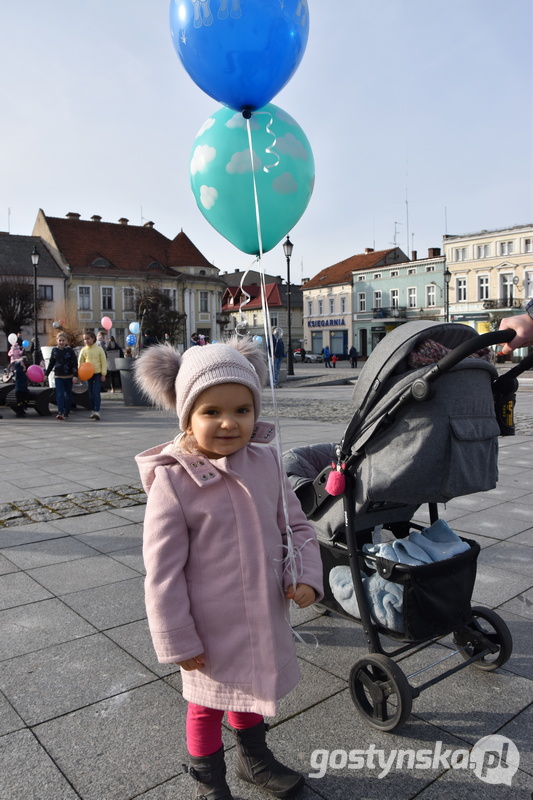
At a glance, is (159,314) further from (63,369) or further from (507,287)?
(63,369)

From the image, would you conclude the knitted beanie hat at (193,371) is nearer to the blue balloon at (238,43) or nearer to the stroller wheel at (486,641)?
the stroller wheel at (486,641)

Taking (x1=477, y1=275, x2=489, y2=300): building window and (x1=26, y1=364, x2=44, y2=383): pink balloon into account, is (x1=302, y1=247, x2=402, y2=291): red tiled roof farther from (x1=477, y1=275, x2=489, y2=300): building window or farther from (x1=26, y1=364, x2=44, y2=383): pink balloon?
(x1=26, y1=364, x2=44, y2=383): pink balloon

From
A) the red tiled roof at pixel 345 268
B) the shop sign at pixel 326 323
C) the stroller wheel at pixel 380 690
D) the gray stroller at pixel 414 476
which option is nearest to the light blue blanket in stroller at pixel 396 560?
the gray stroller at pixel 414 476

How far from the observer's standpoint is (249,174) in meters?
4.16

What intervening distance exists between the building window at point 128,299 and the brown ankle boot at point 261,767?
5531 centimetres

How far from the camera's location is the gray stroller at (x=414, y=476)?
231cm

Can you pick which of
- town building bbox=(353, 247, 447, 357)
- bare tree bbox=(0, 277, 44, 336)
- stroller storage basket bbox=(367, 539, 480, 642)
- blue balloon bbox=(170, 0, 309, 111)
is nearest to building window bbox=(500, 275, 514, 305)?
town building bbox=(353, 247, 447, 357)

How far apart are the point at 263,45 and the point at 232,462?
290 centimetres

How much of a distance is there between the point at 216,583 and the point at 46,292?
2140 inches

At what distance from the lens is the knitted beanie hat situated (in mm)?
2027

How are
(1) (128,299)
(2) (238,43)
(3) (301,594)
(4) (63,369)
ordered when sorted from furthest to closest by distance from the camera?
(1) (128,299)
(4) (63,369)
(2) (238,43)
(3) (301,594)

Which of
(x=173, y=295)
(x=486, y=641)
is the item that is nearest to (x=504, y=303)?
(x=173, y=295)

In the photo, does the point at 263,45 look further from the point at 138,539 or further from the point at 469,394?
the point at 138,539

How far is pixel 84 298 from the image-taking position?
54156mm
